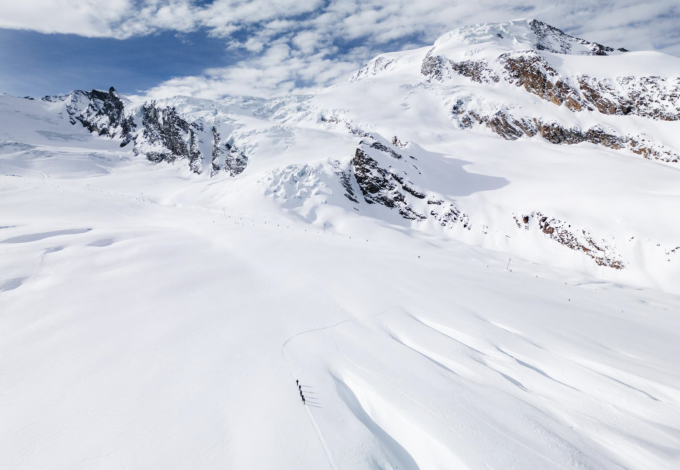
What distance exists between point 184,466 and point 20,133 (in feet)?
497

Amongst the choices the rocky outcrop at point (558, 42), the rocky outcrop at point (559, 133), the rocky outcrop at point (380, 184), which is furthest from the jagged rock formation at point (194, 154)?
the rocky outcrop at point (558, 42)

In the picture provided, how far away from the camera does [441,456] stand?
201 inches

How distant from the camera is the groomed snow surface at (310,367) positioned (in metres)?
5.25

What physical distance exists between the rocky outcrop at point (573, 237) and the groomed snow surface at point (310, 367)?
25876 millimetres

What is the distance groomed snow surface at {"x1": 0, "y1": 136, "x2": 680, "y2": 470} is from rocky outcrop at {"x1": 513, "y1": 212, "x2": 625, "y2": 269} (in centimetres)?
2588

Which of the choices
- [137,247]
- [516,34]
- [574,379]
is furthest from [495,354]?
[516,34]

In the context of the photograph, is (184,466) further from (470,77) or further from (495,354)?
(470,77)

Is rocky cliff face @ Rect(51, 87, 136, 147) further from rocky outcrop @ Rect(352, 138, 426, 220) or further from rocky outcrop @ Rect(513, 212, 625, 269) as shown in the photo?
rocky outcrop @ Rect(513, 212, 625, 269)

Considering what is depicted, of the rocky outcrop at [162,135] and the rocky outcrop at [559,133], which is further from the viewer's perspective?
the rocky outcrop at [162,135]

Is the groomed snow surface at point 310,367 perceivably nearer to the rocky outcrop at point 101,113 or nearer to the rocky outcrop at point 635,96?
the rocky outcrop at point 635,96

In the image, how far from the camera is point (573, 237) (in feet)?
124

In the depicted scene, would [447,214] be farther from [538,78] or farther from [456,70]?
[456,70]

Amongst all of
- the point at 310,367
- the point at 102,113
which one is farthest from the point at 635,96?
the point at 102,113

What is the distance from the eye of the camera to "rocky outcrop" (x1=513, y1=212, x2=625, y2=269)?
3562cm
